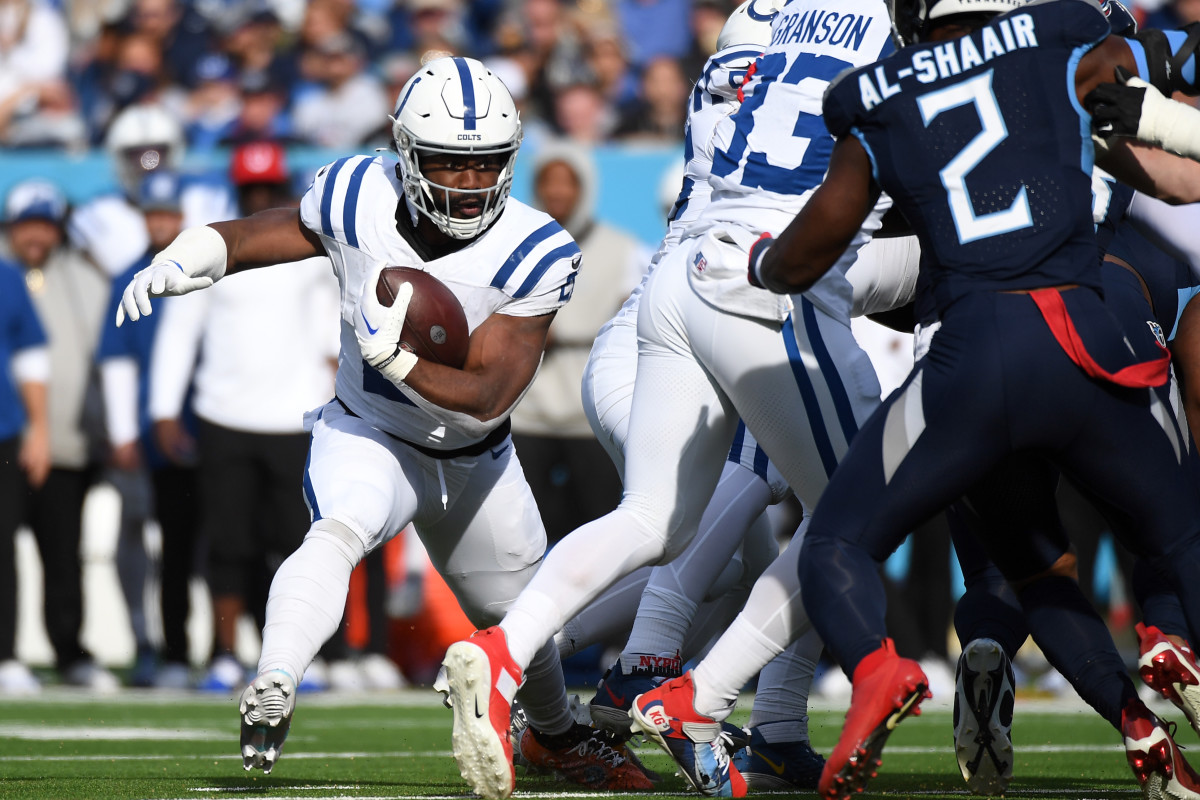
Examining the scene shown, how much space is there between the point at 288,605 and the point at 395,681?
167 inches

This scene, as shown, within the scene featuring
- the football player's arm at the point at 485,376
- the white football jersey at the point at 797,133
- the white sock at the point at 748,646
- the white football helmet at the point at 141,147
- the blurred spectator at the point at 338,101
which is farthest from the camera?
the blurred spectator at the point at 338,101

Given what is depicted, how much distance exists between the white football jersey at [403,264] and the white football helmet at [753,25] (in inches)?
29.5

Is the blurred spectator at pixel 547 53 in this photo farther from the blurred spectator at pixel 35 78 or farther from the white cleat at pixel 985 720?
the white cleat at pixel 985 720

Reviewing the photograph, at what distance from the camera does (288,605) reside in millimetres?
3691

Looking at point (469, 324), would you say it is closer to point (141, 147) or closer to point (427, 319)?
point (427, 319)

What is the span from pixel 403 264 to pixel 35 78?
766 cm

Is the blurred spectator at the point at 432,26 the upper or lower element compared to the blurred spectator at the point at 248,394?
upper

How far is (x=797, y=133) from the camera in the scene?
3.65 metres

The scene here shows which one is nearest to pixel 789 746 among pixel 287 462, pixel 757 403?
pixel 757 403

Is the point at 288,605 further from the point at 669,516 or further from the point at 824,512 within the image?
the point at 824,512

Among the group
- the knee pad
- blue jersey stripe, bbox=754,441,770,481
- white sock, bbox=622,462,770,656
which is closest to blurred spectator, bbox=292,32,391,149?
blue jersey stripe, bbox=754,441,770,481

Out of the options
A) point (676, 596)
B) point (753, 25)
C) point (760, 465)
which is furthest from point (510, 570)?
point (753, 25)

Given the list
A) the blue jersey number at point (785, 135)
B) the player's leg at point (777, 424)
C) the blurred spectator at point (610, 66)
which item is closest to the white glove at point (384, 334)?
the player's leg at point (777, 424)

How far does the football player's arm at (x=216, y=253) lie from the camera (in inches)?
153
